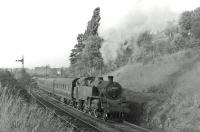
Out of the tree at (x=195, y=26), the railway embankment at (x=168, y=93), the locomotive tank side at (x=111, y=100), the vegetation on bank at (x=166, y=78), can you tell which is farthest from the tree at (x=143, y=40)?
the locomotive tank side at (x=111, y=100)

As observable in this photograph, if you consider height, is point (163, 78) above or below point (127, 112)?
above

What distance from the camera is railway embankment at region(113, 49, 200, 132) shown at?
1616 centimetres

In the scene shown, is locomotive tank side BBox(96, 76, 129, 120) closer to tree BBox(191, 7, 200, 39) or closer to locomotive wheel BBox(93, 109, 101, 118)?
locomotive wheel BBox(93, 109, 101, 118)

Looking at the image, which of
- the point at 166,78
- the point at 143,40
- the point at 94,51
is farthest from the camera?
the point at 143,40

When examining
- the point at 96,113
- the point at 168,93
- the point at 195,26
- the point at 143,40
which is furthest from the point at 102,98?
the point at 195,26

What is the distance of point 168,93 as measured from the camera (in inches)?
837

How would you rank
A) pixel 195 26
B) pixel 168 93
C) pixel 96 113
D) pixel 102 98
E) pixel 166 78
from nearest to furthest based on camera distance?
pixel 102 98 → pixel 96 113 → pixel 168 93 → pixel 166 78 → pixel 195 26

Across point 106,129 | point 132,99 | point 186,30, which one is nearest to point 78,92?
point 132,99

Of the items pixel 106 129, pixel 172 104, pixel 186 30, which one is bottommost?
pixel 106 129

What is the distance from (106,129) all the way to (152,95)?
6.08m

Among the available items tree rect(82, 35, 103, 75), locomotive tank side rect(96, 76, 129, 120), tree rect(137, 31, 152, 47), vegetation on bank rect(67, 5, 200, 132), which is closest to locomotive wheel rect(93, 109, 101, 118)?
locomotive tank side rect(96, 76, 129, 120)

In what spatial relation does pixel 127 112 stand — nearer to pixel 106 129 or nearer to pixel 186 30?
pixel 106 129

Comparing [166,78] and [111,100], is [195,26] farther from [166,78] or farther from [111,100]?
[111,100]

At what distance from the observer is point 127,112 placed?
1955 centimetres
